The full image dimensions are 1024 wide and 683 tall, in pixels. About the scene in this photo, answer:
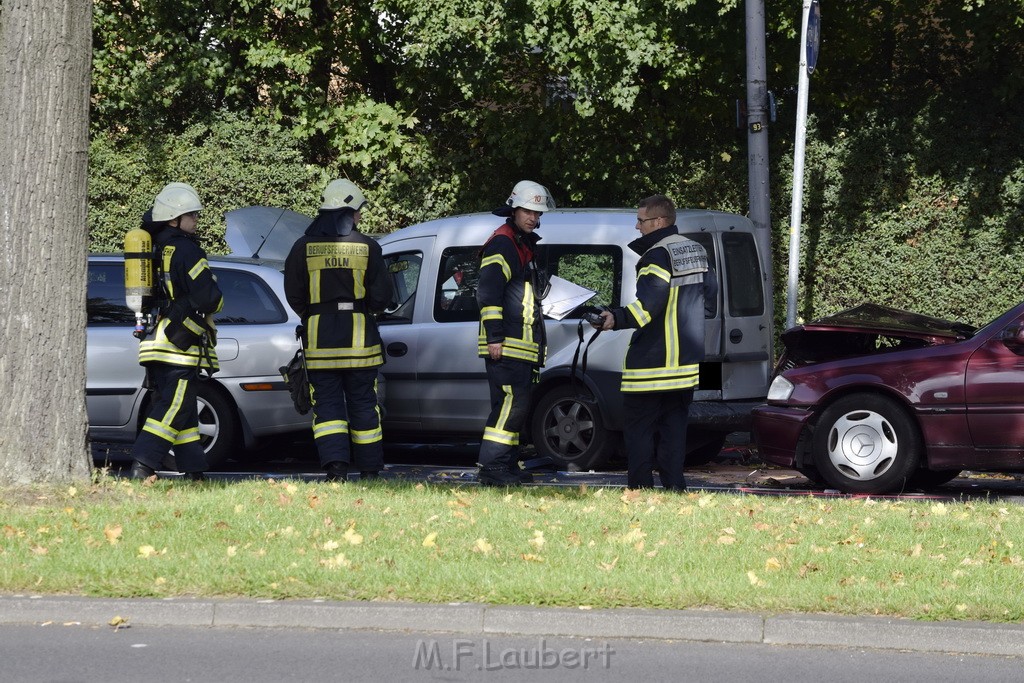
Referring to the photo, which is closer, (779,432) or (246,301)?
(779,432)

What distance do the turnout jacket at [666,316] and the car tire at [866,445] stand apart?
5.39 ft

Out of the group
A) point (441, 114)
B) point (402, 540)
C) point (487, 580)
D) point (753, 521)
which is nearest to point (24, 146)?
point (402, 540)

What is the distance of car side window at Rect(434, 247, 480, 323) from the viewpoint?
11.0 metres

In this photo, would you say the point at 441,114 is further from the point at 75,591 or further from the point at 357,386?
the point at 75,591

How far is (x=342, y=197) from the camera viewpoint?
29.9 feet

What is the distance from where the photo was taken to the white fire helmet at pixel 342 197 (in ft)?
29.9

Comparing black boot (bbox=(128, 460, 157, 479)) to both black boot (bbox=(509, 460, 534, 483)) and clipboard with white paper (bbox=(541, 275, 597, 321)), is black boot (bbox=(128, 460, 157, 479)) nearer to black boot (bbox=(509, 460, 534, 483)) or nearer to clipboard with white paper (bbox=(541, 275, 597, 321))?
black boot (bbox=(509, 460, 534, 483))

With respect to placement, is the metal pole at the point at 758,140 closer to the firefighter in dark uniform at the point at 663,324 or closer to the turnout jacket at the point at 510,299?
the turnout jacket at the point at 510,299

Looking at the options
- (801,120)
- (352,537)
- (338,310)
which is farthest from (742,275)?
(352,537)

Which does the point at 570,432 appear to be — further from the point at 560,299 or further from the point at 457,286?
the point at 560,299

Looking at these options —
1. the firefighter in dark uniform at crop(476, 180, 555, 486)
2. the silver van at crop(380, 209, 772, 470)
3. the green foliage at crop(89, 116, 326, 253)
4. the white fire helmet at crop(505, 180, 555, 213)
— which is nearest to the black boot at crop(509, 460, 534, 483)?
the firefighter in dark uniform at crop(476, 180, 555, 486)

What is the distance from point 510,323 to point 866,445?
2.62 m

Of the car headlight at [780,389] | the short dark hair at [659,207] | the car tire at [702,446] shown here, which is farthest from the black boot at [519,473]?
the short dark hair at [659,207]

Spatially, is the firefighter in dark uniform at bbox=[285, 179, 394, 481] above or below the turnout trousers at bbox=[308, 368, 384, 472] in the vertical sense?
above
